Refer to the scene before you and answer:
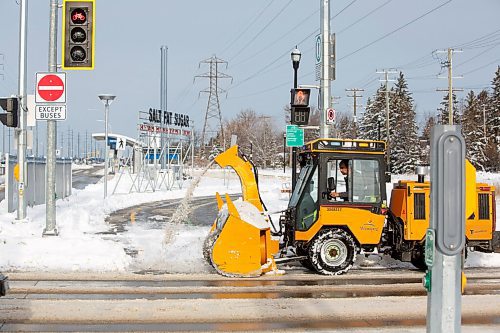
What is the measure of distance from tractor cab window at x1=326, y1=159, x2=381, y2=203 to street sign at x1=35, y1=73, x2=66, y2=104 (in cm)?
690

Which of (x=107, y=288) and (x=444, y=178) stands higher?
(x=444, y=178)

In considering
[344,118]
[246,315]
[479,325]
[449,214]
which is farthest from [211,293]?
[344,118]

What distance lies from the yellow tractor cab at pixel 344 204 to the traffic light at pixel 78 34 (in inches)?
220

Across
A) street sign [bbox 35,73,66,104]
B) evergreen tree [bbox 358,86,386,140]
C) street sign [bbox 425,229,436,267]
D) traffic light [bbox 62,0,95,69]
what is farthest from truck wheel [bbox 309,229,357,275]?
evergreen tree [bbox 358,86,386,140]

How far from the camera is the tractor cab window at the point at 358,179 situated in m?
10.9

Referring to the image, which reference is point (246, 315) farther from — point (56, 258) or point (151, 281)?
point (56, 258)

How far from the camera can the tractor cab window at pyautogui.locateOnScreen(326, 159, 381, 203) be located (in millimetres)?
10875

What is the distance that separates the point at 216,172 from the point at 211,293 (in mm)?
73039

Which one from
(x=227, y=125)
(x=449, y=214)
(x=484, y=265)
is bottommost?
(x=484, y=265)

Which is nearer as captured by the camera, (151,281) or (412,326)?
(412,326)

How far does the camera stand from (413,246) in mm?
11023

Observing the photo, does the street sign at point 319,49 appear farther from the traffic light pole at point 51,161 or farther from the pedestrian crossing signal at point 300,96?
the traffic light pole at point 51,161

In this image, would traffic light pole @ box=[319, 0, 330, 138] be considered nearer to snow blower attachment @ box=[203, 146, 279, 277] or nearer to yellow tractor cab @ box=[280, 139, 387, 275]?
yellow tractor cab @ box=[280, 139, 387, 275]

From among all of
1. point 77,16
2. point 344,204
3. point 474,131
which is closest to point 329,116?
point 344,204
